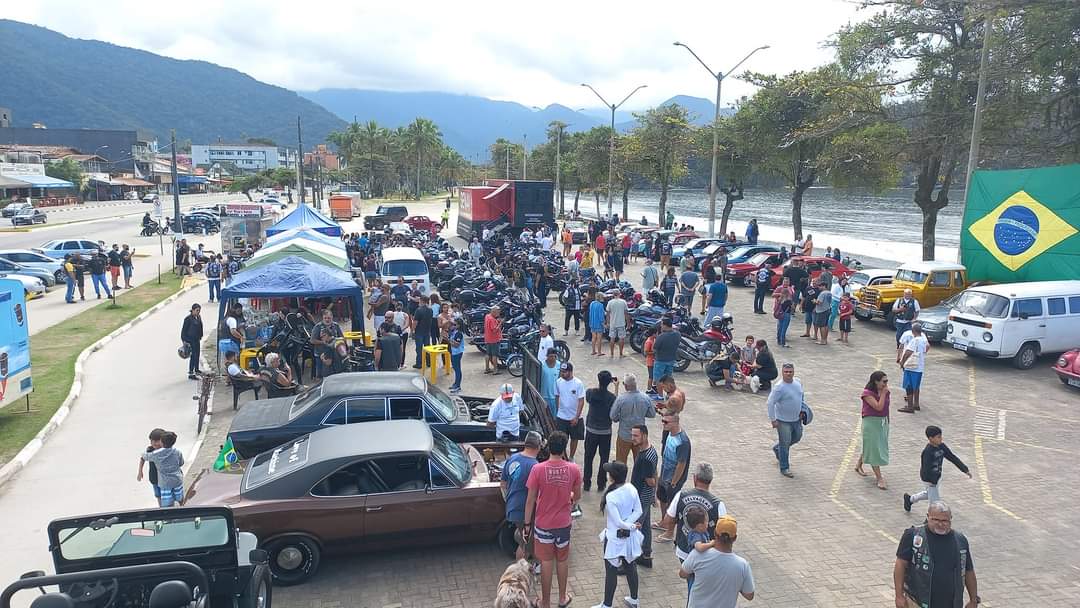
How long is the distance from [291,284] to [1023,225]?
19.4 metres

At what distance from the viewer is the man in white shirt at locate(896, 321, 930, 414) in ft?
39.1

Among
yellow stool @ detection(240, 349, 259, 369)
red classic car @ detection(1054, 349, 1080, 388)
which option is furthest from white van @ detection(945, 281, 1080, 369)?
yellow stool @ detection(240, 349, 259, 369)

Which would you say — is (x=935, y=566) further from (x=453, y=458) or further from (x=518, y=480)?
(x=453, y=458)

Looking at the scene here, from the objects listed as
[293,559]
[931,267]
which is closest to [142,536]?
[293,559]

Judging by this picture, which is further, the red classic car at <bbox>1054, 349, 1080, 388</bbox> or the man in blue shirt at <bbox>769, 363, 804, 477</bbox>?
the red classic car at <bbox>1054, 349, 1080, 388</bbox>

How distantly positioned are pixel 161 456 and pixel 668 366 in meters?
8.15

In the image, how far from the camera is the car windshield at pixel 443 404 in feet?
30.1

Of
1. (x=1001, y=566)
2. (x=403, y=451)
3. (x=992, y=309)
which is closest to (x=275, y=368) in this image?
(x=403, y=451)

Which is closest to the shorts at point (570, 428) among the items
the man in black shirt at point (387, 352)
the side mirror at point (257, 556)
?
the man in black shirt at point (387, 352)

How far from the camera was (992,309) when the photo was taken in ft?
Result: 50.0

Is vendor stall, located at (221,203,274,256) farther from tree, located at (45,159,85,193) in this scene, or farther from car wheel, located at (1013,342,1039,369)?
tree, located at (45,159,85,193)

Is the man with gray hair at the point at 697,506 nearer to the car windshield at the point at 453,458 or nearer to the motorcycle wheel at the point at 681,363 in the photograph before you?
the car windshield at the point at 453,458

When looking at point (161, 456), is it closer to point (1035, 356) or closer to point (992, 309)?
point (992, 309)

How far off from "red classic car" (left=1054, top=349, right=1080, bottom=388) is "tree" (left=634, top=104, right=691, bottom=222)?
32362 millimetres
